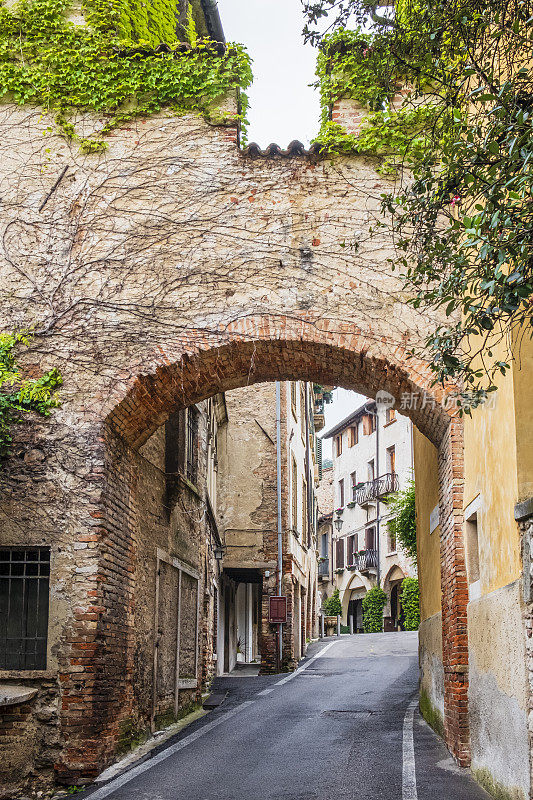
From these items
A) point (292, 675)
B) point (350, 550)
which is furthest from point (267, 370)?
point (350, 550)

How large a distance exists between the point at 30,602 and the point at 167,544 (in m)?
3.46

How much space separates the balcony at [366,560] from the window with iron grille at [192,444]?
26.1 metres

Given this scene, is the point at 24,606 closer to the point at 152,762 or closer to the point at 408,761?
the point at 152,762

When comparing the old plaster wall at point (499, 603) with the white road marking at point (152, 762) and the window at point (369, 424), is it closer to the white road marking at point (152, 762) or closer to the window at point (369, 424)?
the white road marking at point (152, 762)

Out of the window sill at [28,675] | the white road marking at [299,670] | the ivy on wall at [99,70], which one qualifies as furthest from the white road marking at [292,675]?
the ivy on wall at [99,70]

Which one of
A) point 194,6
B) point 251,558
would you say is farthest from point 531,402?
point 251,558

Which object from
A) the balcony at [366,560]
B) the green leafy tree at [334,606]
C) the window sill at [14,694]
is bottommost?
the green leafy tree at [334,606]

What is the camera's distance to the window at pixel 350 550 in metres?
42.0

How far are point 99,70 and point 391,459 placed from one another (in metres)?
31.3

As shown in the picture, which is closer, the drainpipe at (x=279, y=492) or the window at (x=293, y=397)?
the drainpipe at (x=279, y=492)

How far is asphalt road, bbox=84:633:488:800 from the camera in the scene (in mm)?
6789

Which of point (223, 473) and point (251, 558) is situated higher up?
point (223, 473)

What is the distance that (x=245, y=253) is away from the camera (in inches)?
346

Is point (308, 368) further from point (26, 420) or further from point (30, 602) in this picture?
point (30, 602)
